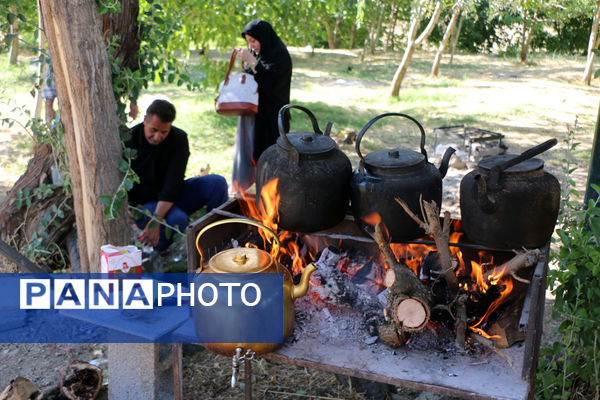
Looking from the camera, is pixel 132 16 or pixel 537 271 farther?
pixel 132 16

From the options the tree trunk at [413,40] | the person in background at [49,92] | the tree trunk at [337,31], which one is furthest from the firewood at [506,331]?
the tree trunk at [337,31]

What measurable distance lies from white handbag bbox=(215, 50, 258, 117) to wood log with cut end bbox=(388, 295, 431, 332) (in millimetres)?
3379

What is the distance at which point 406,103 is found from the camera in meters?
11.0

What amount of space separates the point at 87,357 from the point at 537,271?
8.44 feet

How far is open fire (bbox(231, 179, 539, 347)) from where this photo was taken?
2621mm

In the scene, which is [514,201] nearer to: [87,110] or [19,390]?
[87,110]

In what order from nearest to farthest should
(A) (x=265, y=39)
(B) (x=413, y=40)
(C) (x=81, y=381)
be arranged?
(C) (x=81, y=381) < (A) (x=265, y=39) < (B) (x=413, y=40)

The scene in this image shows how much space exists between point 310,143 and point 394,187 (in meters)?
0.48

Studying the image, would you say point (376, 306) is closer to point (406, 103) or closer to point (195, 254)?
point (195, 254)

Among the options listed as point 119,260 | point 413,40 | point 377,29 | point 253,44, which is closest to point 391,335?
point 119,260

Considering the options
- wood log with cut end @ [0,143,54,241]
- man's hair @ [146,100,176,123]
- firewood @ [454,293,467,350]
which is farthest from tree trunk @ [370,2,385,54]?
firewood @ [454,293,467,350]

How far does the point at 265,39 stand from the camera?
5.66 m

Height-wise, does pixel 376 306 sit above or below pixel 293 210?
below

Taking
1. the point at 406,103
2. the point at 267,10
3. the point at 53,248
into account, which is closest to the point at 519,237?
the point at 53,248
